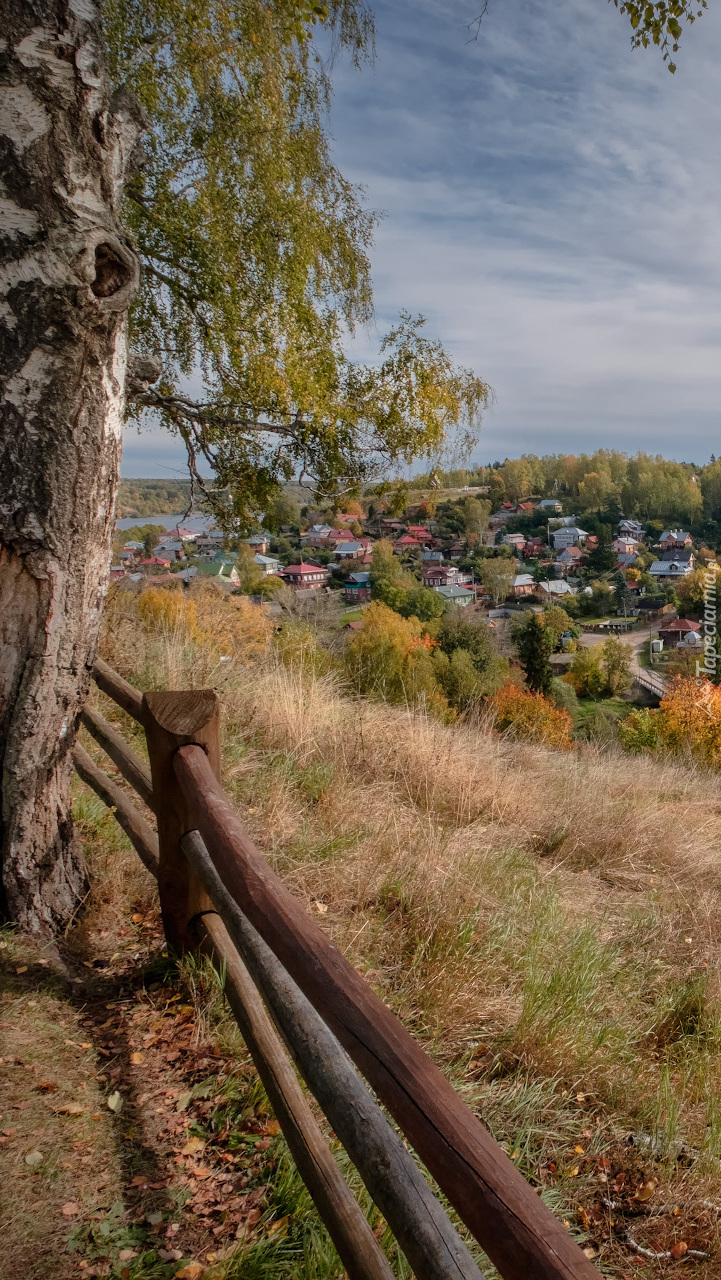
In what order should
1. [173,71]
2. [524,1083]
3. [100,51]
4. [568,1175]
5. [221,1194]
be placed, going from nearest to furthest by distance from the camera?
1. [221,1194]
2. [568,1175]
3. [524,1083]
4. [100,51]
5. [173,71]

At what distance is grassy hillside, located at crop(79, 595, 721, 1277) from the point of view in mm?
1874

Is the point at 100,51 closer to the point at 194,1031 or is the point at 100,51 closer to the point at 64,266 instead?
the point at 64,266

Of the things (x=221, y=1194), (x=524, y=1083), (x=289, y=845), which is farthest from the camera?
(x=289, y=845)

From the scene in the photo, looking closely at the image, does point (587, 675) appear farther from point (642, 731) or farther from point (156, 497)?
point (156, 497)

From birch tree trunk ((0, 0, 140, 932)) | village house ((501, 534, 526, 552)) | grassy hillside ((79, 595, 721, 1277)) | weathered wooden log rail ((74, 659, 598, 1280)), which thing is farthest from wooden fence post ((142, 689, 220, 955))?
village house ((501, 534, 526, 552))

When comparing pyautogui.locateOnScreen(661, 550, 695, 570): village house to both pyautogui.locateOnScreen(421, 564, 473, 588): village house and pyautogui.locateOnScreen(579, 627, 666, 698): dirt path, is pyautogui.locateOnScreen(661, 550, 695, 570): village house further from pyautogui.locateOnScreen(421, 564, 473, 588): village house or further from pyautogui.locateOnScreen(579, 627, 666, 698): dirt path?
pyautogui.locateOnScreen(421, 564, 473, 588): village house

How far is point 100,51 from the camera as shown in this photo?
89.7 inches

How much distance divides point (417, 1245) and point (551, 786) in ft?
17.4

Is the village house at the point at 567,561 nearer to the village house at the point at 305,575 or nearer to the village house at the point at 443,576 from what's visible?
the village house at the point at 443,576

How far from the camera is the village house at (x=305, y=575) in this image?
99.5 feet

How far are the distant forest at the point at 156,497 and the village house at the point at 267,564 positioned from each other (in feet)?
47.0

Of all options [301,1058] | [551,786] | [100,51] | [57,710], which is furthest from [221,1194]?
[551,786]

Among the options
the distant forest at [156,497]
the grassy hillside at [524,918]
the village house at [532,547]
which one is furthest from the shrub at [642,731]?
the village house at [532,547]

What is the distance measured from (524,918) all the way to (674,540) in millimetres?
58142
